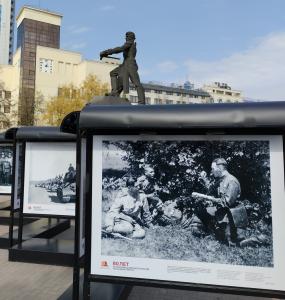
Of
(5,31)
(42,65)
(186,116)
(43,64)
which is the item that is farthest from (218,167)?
(5,31)

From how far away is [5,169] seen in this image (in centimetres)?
1424

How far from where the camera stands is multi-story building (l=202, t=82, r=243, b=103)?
335 ft

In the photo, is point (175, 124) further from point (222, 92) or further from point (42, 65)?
point (222, 92)

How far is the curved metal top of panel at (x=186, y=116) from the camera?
3.39 m

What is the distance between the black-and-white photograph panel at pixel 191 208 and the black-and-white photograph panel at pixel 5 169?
11144mm

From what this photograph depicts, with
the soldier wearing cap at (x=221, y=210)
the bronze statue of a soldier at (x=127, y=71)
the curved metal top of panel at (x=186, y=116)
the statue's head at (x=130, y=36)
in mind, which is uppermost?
the statue's head at (x=130, y=36)

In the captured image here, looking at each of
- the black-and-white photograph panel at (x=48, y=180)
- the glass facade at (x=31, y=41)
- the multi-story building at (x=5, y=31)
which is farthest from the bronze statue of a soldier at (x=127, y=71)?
the multi-story building at (x=5, y=31)

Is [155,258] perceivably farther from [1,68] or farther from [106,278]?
[1,68]

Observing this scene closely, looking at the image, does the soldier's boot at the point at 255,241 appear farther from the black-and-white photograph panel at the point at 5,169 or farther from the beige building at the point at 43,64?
the beige building at the point at 43,64

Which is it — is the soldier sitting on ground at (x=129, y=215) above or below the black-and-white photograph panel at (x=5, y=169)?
below

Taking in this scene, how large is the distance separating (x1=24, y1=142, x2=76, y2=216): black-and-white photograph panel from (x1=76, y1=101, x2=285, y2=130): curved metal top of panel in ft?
14.1

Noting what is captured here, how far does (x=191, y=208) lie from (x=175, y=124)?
35.3 inches

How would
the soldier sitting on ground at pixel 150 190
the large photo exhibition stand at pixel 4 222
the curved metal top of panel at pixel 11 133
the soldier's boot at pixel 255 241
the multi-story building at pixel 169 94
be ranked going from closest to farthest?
the soldier's boot at pixel 255 241 < the soldier sitting on ground at pixel 150 190 < the curved metal top of panel at pixel 11 133 < the large photo exhibition stand at pixel 4 222 < the multi-story building at pixel 169 94

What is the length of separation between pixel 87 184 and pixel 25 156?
443 cm
